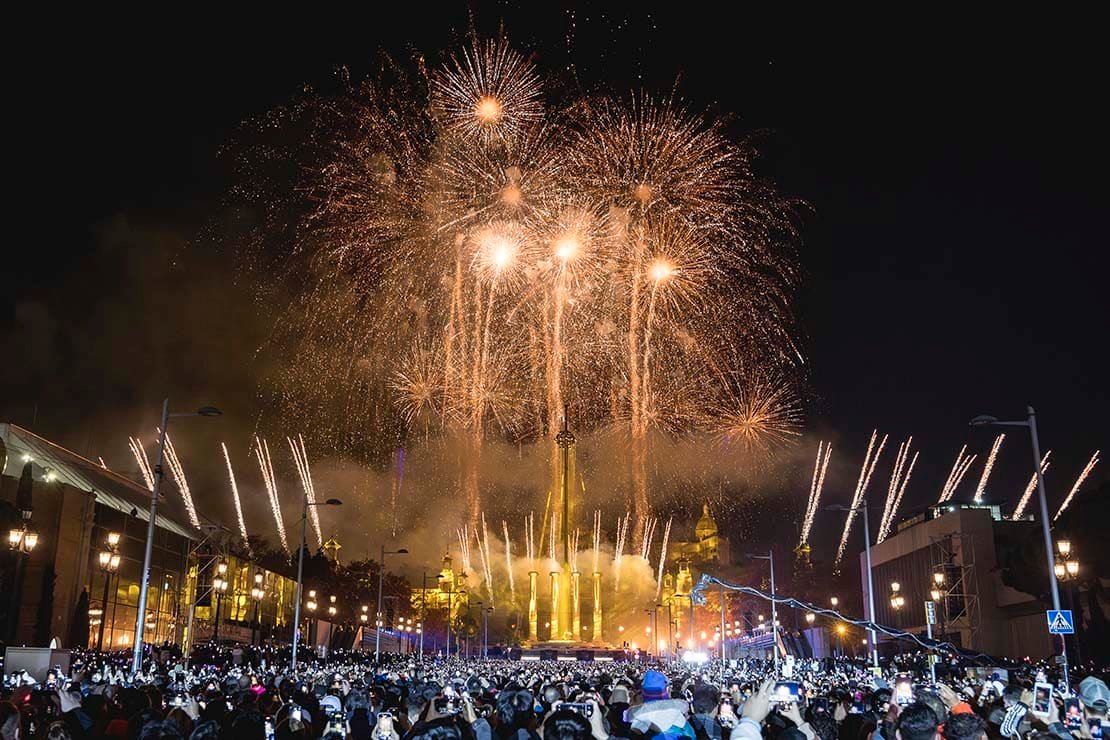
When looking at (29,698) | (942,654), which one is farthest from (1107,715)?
(942,654)

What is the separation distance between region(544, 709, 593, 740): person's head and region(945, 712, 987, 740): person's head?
251cm

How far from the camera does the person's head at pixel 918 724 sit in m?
6.65

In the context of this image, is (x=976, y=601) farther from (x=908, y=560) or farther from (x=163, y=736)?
(x=163, y=736)

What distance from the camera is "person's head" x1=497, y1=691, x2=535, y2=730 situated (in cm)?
1143

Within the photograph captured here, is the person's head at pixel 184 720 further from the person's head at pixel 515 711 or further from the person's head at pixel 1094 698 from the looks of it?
the person's head at pixel 1094 698

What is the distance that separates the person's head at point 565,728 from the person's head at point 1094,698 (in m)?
5.93

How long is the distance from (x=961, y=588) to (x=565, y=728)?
239 feet

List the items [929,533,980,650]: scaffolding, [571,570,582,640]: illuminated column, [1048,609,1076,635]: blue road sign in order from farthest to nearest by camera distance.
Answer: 1. [571,570,582,640]: illuminated column
2. [929,533,980,650]: scaffolding
3. [1048,609,1076,635]: blue road sign

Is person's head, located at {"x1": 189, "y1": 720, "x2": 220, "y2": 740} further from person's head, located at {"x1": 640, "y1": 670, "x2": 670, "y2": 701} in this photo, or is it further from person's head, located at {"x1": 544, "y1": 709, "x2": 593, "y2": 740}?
person's head, located at {"x1": 640, "y1": 670, "x2": 670, "y2": 701}

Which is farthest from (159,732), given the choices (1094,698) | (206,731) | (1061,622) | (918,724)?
(1061,622)

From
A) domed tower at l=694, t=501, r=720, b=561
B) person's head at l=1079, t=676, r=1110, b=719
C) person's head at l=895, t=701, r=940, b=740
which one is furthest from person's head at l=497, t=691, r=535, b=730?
domed tower at l=694, t=501, r=720, b=561

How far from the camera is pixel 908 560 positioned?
289ft

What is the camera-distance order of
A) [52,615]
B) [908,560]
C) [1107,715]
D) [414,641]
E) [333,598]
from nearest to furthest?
[1107,715]
[52,615]
[908,560]
[333,598]
[414,641]

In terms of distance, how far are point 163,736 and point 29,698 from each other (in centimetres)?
708
